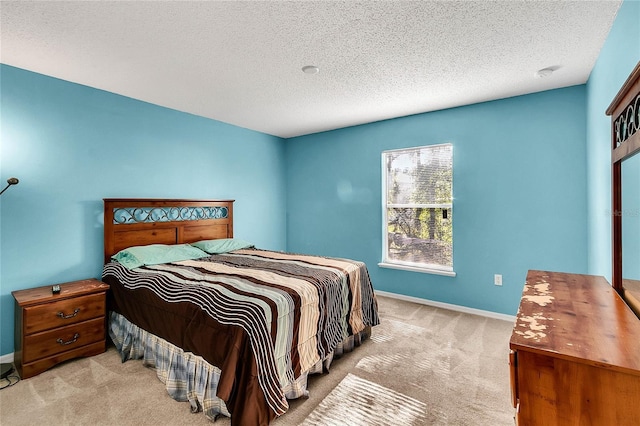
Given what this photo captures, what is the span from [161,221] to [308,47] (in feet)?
8.49

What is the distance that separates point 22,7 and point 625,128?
3395 mm

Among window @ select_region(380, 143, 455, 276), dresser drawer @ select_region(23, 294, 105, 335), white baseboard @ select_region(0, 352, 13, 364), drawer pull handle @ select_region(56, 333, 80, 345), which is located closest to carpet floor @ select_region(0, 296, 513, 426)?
drawer pull handle @ select_region(56, 333, 80, 345)

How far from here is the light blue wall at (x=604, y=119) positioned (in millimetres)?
1649

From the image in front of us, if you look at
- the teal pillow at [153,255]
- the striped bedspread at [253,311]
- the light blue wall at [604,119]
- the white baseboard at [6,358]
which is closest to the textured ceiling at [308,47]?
the light blue wall at [604,119]

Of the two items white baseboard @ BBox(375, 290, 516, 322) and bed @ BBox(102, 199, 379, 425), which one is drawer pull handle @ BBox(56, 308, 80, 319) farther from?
white baseboard @ BBox(375, 290, 516, 322)

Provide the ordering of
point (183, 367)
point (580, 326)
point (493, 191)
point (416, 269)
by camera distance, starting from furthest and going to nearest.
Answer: point (416, 269)
point (493, 191)
point (183, 367)
point (580, 326)

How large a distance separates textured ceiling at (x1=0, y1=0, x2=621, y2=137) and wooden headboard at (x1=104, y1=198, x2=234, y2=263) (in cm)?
122

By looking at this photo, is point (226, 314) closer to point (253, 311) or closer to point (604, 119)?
point (253, 311)

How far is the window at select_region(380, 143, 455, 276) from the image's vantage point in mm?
3777

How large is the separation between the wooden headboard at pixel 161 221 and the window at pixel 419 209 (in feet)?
7.62

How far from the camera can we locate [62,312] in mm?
2424

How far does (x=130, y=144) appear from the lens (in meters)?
3.30

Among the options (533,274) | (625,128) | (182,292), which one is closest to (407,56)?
(625,128)

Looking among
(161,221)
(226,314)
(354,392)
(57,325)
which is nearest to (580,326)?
(354,392)
